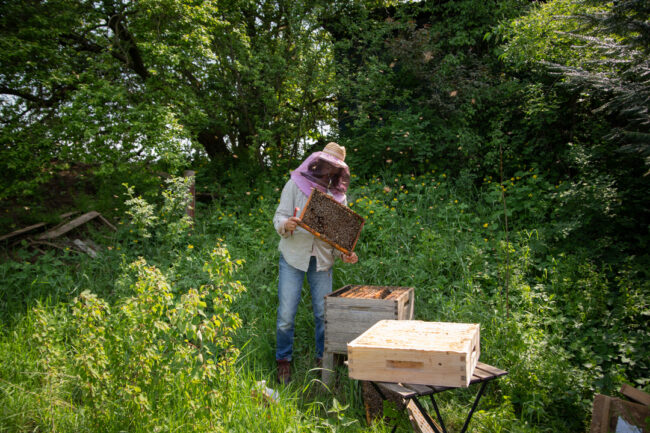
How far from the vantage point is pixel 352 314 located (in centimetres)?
362

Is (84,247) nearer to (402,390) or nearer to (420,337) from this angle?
(402,390)

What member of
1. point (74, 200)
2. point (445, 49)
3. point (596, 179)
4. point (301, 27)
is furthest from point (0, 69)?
point (596, 179)

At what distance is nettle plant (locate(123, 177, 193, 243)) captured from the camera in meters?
5.80

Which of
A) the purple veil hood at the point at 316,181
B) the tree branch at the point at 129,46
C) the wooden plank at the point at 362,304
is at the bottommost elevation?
the wooden plank at the point at 362,304

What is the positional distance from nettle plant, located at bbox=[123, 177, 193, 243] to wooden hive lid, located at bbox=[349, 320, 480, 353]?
3975 millimetres

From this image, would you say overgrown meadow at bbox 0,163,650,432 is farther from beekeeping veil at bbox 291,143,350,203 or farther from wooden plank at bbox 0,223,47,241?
beekeeping veil at bbox 291,143,350,203

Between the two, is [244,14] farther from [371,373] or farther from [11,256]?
[371,373]

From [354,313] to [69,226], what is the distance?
495cm

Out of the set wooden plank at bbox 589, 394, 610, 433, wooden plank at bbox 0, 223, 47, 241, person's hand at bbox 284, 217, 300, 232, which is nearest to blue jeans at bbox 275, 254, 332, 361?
person's hand at bbox 284, 217, 300, 232

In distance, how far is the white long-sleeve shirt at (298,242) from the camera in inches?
150

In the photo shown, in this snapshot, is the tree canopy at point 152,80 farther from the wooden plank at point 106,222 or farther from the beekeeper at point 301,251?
the beekeeper at point 301,251

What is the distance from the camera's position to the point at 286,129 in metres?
Answer: 8.23

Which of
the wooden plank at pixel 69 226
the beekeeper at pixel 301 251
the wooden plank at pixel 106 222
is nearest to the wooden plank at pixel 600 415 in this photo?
the beekeeper at pixel 301 251

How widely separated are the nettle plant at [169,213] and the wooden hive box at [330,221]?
9.05 ft
